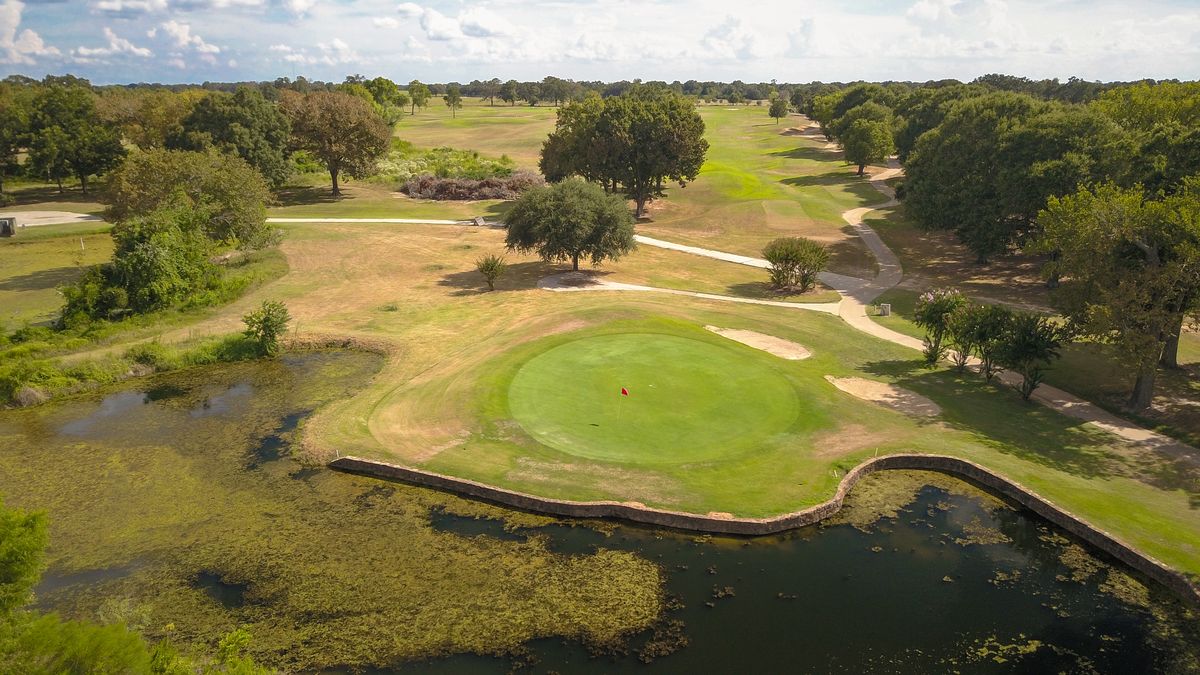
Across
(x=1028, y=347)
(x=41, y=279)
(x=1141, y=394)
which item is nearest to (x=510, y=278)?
(x=41, y=279)

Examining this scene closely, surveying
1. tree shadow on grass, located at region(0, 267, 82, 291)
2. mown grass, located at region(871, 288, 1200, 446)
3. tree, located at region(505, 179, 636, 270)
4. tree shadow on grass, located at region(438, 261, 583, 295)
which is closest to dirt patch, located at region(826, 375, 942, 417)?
mown grass, located at region(871, 288, 1200, 446)

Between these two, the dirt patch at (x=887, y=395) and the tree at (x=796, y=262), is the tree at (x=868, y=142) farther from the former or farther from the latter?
the dirt patch at (x=887, y=395)

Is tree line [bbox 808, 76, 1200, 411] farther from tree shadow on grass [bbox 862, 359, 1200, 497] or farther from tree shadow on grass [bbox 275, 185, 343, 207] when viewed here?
tree shadow on grass [bbox 275, 185, 343, 207]

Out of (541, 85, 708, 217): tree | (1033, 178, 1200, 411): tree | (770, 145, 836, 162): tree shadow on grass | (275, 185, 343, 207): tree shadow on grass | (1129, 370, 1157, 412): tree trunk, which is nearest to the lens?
(1033, 178, 1200, 411): tree

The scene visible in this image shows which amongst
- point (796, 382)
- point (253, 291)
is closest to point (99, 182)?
point (253, 291)

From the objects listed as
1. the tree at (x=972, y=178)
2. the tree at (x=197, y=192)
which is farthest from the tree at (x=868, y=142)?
the tree at (x=197, y=192)

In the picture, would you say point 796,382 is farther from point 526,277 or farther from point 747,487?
point 526,277
